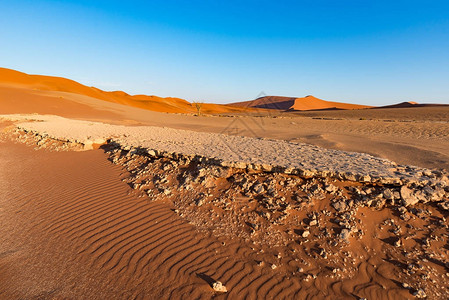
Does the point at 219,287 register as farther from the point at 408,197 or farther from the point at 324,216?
the point at 408,197

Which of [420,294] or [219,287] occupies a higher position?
[420,294]

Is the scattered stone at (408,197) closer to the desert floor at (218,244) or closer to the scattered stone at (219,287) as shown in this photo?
the desert floor at (218,244)

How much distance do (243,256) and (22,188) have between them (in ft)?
21.8

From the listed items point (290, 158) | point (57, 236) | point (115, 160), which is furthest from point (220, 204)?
point (115, 160)

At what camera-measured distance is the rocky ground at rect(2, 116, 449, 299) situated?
310cm

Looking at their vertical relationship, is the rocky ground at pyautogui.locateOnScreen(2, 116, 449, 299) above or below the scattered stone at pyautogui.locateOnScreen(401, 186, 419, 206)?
below

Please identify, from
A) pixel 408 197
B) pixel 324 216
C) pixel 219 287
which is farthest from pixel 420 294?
pixel 219 287

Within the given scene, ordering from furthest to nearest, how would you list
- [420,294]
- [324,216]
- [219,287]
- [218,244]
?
[324,216] < [218,244] < [219,287] < [420,294]

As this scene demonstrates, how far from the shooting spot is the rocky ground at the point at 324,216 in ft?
10.2

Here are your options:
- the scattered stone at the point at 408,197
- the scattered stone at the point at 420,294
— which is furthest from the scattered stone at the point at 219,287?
the scattered stone at the point at 408,197

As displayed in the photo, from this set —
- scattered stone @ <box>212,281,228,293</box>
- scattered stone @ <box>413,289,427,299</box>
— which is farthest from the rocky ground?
scattered stone @ <box>212,281,228,293</box>

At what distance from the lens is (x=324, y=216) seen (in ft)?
12.8

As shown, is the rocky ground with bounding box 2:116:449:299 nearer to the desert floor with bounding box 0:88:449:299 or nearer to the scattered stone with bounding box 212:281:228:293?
the desert floor with bounding box 0:88:449:299

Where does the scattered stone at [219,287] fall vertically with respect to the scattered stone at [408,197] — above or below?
below
